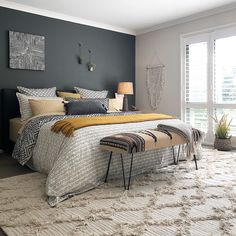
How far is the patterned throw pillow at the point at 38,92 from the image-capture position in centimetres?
434

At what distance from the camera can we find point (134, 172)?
9.81 ft

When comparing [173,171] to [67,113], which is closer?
[173,171]

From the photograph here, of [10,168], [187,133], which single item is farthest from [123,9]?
[10,168]

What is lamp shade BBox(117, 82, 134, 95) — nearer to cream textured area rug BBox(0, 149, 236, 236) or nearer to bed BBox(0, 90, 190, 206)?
bed BBox(0, 90, 190, 206)

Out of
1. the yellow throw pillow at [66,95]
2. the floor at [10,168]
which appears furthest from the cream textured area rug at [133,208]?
the yellow throw pillow at [66,95]

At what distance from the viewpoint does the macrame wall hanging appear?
19.1 feet

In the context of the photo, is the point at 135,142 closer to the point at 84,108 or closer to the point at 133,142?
the point at 133,142

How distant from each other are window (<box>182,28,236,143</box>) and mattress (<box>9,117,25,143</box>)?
3196 mm

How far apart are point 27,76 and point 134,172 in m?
2.78

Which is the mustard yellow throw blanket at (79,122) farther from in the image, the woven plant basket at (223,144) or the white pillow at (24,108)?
the woven plant basket at (223,144)

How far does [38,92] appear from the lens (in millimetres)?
4434

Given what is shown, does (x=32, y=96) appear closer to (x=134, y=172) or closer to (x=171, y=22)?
(x=134, y=172)

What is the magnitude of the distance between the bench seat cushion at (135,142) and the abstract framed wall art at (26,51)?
2.66 metres

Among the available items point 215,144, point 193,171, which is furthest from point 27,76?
point 215,144
